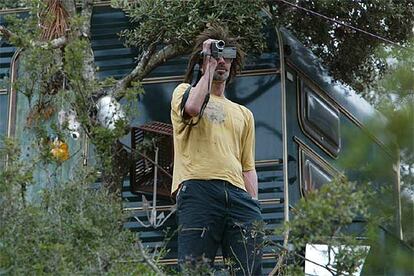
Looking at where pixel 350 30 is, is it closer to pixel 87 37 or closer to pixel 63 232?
pixel 87 37

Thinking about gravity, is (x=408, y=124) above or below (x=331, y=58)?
below

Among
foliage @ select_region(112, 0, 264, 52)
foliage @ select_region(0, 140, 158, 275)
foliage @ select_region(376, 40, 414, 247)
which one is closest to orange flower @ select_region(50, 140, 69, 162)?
foliage @ select_region(0, 140, 158, 275)

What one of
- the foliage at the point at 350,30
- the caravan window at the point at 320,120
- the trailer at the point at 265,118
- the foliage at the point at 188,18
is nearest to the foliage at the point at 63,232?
the trailer at the point at 265,118

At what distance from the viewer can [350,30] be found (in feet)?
30.8

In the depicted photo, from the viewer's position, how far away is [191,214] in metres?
6.77

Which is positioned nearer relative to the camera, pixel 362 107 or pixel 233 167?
pixel 233 167

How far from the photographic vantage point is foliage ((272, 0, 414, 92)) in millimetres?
9227

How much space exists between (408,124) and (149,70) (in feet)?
16.2

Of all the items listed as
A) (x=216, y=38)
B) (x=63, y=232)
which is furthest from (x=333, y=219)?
(x=216, y=38)

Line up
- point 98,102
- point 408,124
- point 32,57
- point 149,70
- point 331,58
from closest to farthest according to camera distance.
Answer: point 408,124 → point 32,57 → point 98,102 → point 149,70 → point 331,58

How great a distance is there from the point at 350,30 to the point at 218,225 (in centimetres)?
298

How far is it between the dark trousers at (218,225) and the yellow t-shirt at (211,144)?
0.07 meters

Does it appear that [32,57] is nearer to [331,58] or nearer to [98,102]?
[98,102]

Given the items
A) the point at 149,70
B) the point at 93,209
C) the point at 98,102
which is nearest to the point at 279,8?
the point at 149,70
